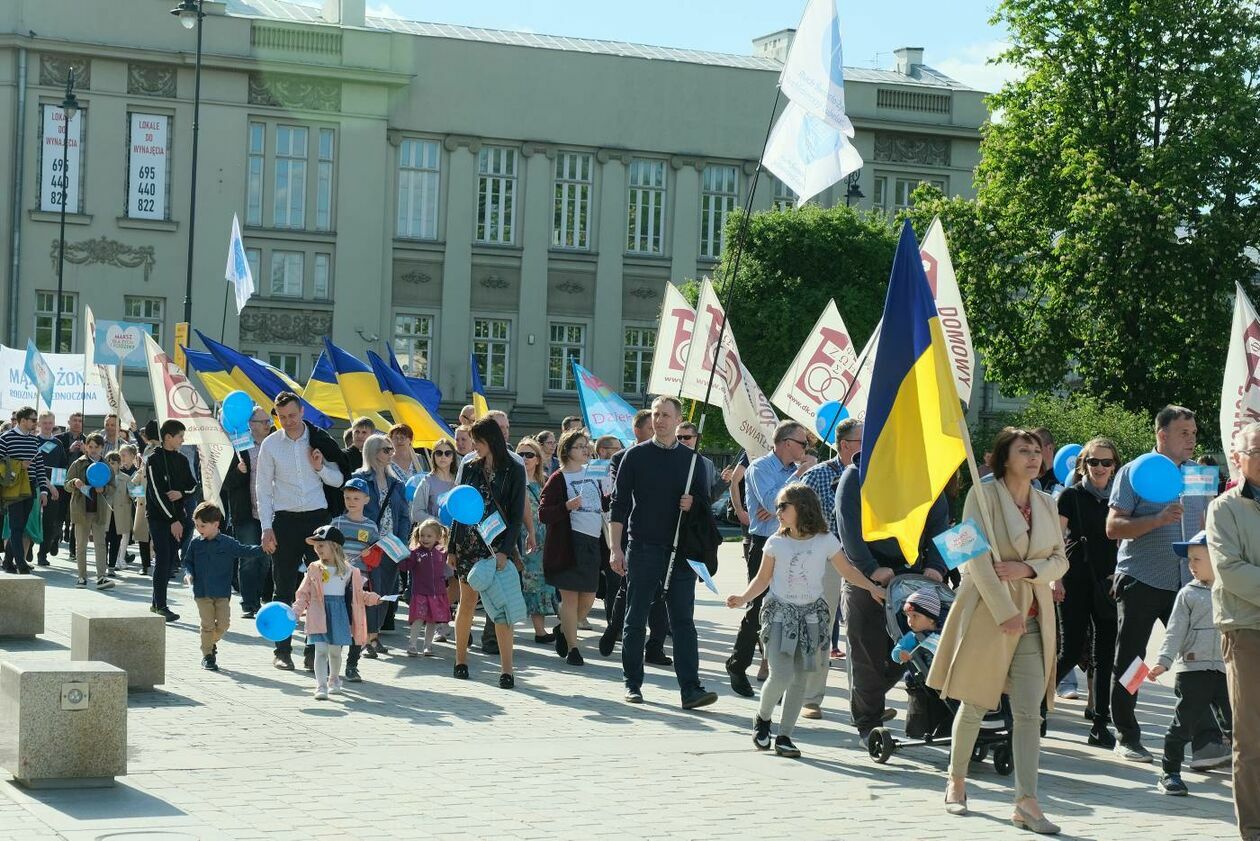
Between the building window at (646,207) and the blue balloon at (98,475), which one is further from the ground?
the building window at (646,207)

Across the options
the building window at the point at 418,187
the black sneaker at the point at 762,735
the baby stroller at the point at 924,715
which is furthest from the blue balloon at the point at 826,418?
the building window at the point at 418,187

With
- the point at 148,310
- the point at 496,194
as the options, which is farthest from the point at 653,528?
the point at 496,194

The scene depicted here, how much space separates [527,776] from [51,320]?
1645 inches

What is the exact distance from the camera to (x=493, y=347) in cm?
5197

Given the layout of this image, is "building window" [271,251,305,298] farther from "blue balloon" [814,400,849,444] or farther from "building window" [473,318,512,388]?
"blue balloon" [814,400,849,444]

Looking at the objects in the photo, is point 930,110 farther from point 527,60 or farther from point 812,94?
point 812,94

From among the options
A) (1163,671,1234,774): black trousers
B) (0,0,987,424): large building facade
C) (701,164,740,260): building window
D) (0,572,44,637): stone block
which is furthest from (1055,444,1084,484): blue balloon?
(701,164,740,260): building window

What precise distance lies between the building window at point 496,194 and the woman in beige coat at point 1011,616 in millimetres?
44204

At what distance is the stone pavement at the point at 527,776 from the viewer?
7816 millimetres

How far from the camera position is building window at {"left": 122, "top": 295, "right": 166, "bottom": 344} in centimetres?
4834

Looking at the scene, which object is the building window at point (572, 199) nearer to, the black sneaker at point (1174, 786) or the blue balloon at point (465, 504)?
the blue balloon at point (465, 504)

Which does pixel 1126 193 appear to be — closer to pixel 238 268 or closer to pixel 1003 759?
pixel 238 268

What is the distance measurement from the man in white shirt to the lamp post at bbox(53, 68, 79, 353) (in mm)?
30218

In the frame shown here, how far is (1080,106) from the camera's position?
127ft
